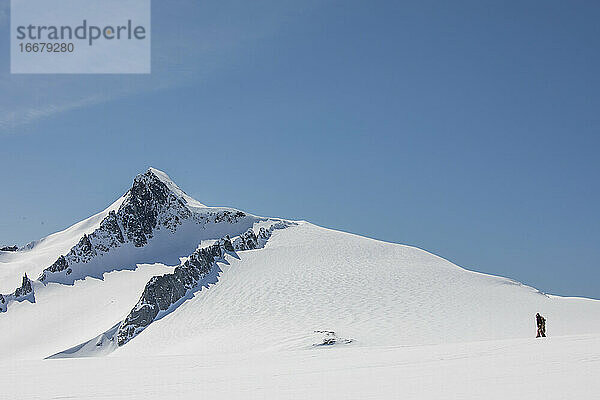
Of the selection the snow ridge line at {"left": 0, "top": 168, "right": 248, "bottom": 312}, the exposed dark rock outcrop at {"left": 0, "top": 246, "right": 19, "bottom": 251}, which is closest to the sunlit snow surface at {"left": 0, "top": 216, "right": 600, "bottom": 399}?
the snow ridge line at {"left": 0, "top": 168, "right": 248, "bottom": 312}

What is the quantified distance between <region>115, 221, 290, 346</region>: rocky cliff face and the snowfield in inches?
28.8

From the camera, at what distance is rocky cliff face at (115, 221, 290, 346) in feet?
132

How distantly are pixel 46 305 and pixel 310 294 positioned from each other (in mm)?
31331

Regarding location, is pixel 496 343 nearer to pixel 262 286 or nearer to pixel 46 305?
pixel 262 286

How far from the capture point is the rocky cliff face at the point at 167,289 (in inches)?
1580

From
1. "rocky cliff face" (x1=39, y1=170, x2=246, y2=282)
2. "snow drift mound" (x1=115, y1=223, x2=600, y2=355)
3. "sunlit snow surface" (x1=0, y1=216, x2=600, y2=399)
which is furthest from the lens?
"rocky cliff face" (x1=39, y1=170, x2=246, y2=282)

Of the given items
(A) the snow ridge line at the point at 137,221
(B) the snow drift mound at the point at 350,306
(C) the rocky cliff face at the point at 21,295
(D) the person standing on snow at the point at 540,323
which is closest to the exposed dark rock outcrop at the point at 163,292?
(B) the snow drift mound at the point at 350,306

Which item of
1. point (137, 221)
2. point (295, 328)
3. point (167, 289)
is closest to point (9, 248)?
point (137, 221)

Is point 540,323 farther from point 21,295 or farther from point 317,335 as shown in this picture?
point 21,295

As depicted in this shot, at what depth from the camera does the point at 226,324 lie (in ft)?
116

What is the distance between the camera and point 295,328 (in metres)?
32.2

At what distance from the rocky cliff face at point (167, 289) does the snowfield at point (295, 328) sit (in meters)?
0.73

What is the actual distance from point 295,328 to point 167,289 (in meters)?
14.8

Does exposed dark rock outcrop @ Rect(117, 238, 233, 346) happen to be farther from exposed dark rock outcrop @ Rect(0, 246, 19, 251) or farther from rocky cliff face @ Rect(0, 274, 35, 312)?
exposed dark rock outcrop @ Rect(0, 246, 19, 251)
